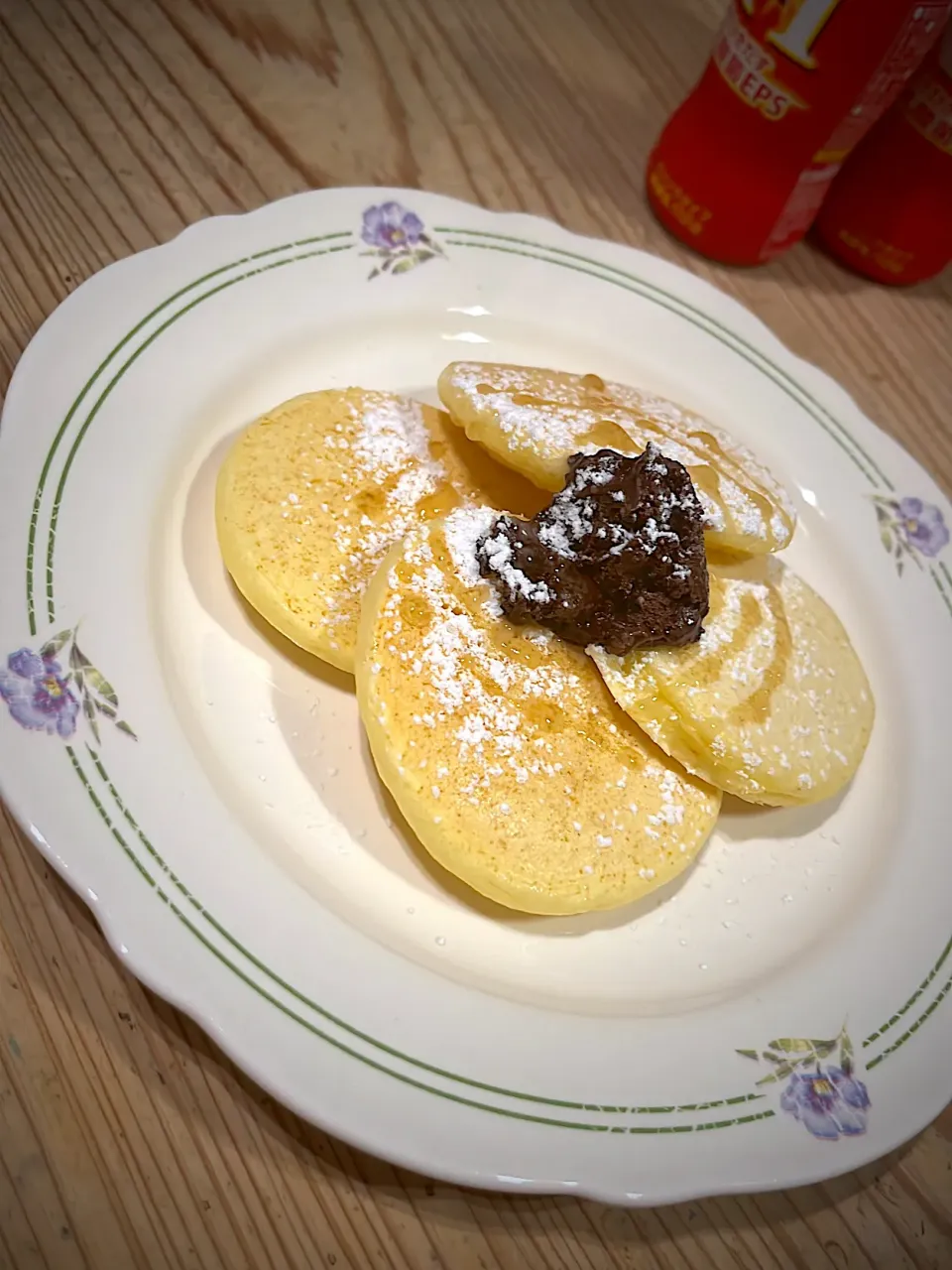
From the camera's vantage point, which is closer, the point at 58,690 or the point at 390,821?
the point at 58,690

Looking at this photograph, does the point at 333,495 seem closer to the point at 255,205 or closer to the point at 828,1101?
the point at 255,205

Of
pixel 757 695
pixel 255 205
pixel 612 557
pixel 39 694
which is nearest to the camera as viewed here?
pixel 39 694

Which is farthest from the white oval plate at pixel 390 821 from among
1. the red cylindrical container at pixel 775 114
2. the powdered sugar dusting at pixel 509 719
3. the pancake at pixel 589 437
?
the red cylindrical container at pixel 775 114

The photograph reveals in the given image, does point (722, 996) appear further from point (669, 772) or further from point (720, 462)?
point (720, 462)

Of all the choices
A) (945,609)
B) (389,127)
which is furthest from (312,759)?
(389,127)

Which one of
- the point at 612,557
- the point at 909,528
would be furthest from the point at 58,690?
the point at 909,528

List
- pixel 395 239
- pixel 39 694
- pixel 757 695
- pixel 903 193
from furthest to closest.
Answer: pixel 903 193 → pixel 395 239 → pixel 757 695 → pixel 39 694

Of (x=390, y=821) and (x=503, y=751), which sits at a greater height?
(x=503, y=751)

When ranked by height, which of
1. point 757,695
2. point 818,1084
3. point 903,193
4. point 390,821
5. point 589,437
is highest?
point 903,193
